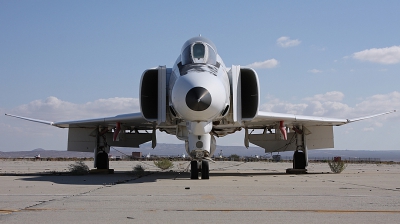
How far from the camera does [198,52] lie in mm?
12875

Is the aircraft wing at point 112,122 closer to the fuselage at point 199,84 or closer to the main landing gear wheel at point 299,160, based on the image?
the fuselage at point 199,84

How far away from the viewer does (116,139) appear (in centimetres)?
1708

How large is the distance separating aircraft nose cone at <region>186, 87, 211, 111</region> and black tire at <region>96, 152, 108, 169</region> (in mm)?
8156

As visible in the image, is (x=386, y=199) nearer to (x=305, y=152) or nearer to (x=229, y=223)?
(x=229, y=223)

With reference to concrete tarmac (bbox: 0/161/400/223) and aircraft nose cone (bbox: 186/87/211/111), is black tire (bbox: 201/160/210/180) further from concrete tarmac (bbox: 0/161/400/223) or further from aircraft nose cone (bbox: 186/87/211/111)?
concrete tarmac (bbox: 0/161/400/223)

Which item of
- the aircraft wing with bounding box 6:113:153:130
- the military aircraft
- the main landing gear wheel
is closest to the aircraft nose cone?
the military aircraft

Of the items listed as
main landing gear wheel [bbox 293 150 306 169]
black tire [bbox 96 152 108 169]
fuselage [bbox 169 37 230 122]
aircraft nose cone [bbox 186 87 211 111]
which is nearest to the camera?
aircraft nose cone [bbox 186 87 211 111]

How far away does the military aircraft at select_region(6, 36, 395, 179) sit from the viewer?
11.3 m

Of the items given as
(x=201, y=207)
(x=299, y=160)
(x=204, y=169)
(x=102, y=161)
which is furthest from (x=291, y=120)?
(x=201, y=207)

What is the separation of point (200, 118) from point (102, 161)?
7.79m

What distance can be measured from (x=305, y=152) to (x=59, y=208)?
42.5ft

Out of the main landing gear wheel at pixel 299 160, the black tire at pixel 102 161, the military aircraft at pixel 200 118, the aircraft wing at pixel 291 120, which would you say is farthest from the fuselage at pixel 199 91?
the black tire at pixel 102 161

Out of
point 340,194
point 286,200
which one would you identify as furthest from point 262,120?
point 286,200

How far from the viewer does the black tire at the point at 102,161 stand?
1795 cm
